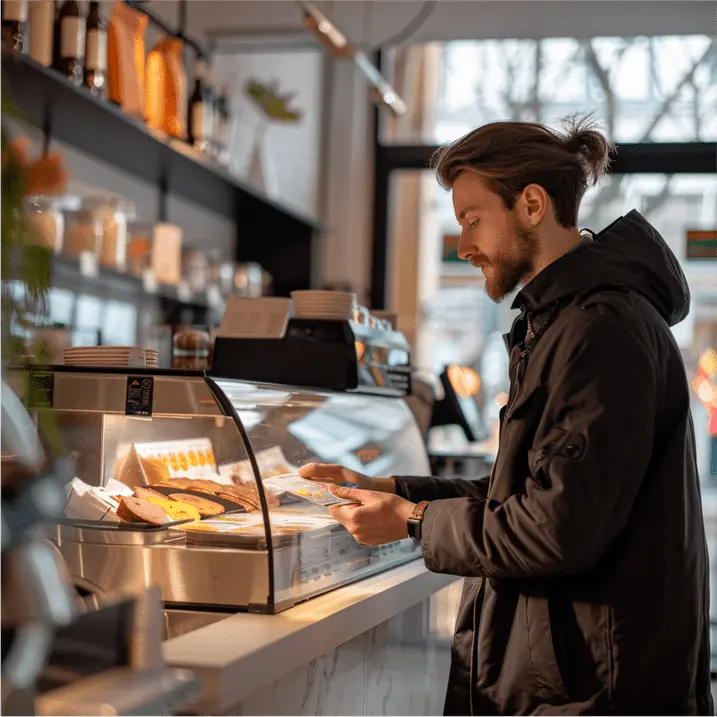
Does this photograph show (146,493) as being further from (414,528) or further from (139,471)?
(414,528)

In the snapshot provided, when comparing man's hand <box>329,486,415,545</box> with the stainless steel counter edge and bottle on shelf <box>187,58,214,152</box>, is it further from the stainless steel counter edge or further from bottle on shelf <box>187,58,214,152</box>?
bottle on shelf <box>187,58,214,152</box>

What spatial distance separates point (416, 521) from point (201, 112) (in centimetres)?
340

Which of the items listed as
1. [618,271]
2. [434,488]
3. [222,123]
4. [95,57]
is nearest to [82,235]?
[95,57]

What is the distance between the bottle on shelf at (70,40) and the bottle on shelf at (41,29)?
0.06m

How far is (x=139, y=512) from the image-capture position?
2.33 m

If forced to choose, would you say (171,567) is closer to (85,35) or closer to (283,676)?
(283,676)

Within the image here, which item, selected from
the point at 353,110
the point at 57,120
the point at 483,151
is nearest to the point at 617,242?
the point at 483,151

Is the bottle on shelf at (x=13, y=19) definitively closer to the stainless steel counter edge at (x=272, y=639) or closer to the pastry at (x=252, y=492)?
the pastry at (x=252, y=492)

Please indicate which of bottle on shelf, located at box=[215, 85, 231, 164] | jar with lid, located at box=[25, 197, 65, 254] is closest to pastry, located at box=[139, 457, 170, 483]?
jar with lid, located at box=[25, 197, 65, 254]

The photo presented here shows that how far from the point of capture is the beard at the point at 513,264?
2.01 meters

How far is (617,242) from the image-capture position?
192cm

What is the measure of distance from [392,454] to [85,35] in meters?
1.79

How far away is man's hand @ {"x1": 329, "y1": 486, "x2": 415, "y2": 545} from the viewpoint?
2029 mm

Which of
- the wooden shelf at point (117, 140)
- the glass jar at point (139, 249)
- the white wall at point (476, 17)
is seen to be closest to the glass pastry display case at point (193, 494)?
the wooden shelf at point (117, 140)
